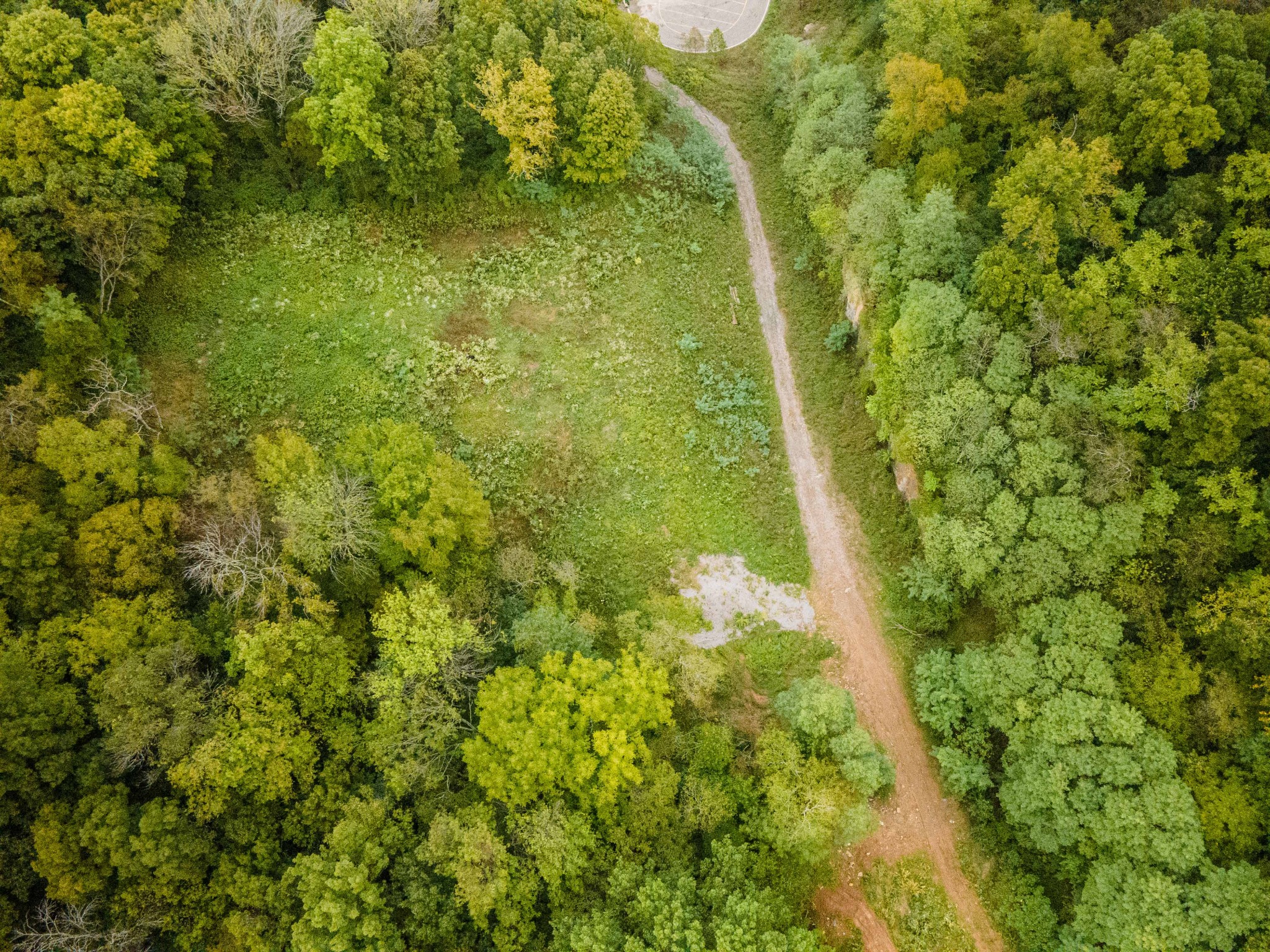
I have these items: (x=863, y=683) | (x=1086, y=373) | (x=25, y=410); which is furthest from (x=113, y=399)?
(x=1086, y=373)

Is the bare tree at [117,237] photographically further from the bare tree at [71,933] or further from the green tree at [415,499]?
the bare tree at [71,933]

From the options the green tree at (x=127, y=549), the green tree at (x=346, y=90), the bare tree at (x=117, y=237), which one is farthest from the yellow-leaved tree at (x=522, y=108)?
the green tree at (x=127, y=549)

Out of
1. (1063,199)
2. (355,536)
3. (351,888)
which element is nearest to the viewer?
(351,888)

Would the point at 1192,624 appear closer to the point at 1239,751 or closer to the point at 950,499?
the point at 1239,751

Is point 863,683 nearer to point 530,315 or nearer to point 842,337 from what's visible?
point 842,337

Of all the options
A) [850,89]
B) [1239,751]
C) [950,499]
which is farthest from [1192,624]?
[850,89]

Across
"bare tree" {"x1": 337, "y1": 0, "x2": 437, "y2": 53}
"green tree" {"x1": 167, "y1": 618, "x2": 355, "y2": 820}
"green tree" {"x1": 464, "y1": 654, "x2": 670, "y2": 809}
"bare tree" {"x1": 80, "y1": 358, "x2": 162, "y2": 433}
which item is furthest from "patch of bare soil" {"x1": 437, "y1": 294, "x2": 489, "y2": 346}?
"green tree" {"x1": 464, "y1": 654, "x2": 670, "y2": 809}

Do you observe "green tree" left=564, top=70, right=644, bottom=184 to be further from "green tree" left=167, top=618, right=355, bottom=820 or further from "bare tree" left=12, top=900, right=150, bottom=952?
"bare tree" left=12, top=900, right=150, bottom=952
